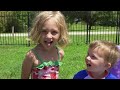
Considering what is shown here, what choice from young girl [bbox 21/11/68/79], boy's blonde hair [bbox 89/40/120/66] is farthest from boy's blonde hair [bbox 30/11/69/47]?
boy's blonde hair [bbox 89/40/120/66]

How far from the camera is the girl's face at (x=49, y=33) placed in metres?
1.22

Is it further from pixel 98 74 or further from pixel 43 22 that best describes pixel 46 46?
pixel 98 74

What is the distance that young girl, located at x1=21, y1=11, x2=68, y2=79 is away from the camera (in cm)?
127

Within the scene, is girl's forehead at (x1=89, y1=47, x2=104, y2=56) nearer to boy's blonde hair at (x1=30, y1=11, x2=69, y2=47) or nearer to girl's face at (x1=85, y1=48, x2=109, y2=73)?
girl's face at (x1=85, y1=48, x2=109, y2=73)

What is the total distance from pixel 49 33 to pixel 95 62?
0.24 m

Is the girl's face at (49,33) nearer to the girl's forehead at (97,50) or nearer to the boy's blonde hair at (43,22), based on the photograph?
the boy's blonde hair at (43,22)

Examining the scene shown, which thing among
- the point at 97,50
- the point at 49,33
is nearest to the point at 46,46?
the point at 49,33

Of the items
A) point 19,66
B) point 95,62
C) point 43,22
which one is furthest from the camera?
point 19,66

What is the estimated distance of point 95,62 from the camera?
1104 mm

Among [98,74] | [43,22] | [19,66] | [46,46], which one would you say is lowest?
[19,66]
